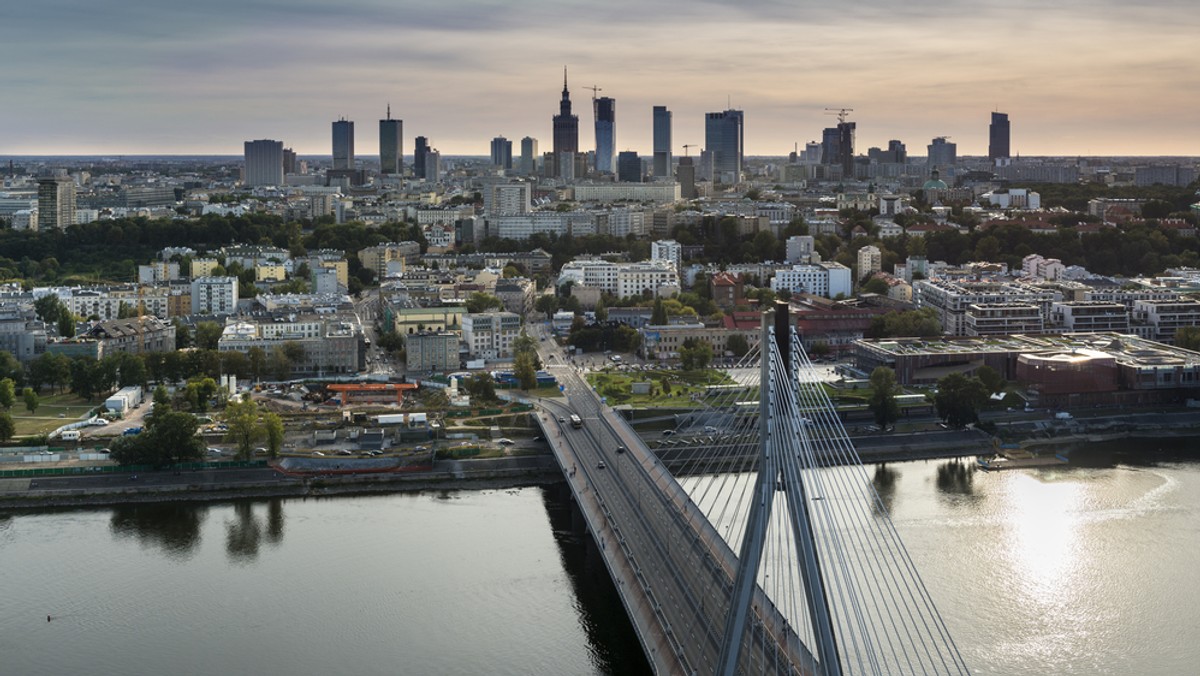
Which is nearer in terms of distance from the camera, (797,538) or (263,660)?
(797,538)

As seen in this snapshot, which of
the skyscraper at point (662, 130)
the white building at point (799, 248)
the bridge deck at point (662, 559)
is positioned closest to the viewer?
the bridge deck at point (662, 559)

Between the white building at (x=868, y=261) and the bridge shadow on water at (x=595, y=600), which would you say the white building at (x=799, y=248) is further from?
the bridge shadow on water at (x=595, y=600)

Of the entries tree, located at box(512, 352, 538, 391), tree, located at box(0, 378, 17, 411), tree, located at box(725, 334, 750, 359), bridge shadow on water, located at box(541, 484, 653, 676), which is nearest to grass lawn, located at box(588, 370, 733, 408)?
tree, located at box(512, 352, 538, 391)

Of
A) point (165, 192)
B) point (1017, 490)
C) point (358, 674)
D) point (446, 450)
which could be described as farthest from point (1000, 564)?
point (165, 192)

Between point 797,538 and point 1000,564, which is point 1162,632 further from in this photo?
point 797,538

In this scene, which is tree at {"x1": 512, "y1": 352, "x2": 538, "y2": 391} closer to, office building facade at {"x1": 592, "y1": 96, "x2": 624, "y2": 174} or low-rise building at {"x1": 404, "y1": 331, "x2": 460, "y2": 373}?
low-rise building at {"x1": 404, "y1": 331, "x2": 460, "y2": 373}

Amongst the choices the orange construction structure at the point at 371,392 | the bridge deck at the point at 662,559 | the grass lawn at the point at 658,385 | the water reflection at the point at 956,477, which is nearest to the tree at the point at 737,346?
the grass lawn at the point at 658,385

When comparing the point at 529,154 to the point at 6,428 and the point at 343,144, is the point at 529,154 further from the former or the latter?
the point at 6,428
